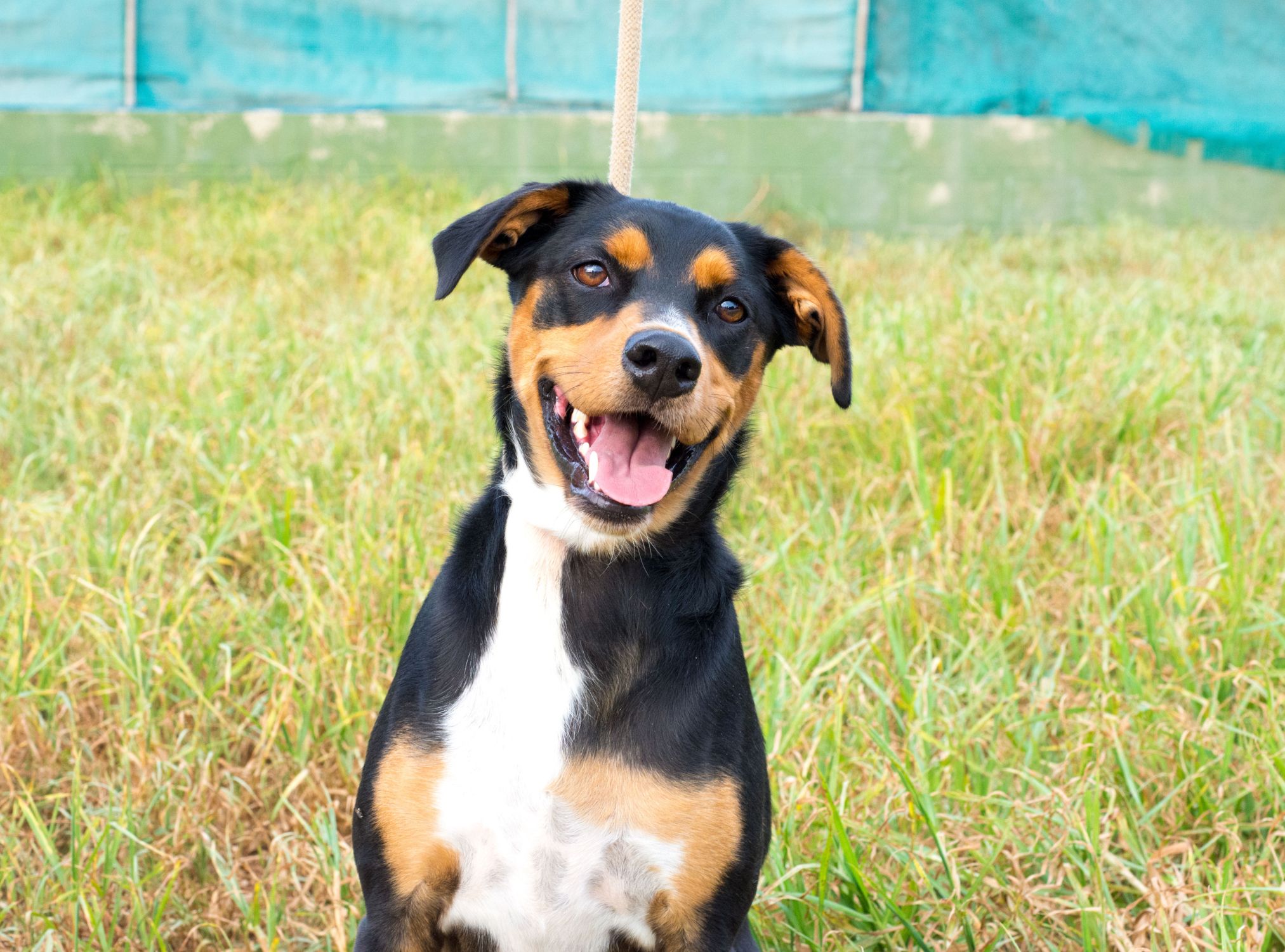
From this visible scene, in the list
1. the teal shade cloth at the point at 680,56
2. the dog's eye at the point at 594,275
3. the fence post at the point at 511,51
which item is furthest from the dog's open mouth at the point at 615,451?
the fence post at the point at 511,51

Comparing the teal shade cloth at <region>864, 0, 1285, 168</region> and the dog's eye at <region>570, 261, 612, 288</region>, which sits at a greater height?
the teal shade cloth at <region>864, 0, 1285, 168</region>

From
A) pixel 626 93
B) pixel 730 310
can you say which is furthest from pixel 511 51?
pixel 730 310

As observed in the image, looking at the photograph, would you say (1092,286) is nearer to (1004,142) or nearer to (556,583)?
(1004,142)

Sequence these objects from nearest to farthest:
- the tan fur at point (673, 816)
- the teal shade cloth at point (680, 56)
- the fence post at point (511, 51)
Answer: the tan fur at point (673, 816) < the teal shade cloth at point (680, 56) < the fence post at point (511, 51)

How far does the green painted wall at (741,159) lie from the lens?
8.59 meters

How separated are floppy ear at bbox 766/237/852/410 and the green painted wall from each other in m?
6.38

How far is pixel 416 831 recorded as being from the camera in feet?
6.30

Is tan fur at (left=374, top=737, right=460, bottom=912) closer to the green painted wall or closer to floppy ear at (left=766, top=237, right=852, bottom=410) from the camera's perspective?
floppy ear at (left=766, top=237, right=852, bottom=410)

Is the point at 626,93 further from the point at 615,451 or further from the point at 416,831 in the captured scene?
the point at 416,831

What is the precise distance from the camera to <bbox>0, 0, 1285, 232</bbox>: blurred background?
8508 mm

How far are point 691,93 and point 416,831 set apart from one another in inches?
302

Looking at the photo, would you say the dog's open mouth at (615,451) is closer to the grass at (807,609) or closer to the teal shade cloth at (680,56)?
the grass at (807,609)

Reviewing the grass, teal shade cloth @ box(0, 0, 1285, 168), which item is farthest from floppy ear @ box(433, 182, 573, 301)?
teal shade cloth @ box(0, 0, 1285, 168)

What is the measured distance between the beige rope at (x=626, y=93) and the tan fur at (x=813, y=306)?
0.35m
